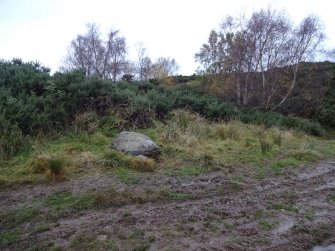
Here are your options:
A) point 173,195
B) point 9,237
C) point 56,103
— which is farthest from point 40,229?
point 56,103

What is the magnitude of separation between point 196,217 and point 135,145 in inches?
134

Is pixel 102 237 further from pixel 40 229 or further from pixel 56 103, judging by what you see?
pixel 56 103

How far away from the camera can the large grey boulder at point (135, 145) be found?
7520 millimetres

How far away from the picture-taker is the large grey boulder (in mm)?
7520

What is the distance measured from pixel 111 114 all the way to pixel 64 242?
21.6 feet

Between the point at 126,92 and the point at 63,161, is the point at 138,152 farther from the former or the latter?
the point at 126,92

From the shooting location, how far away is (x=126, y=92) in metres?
11.0

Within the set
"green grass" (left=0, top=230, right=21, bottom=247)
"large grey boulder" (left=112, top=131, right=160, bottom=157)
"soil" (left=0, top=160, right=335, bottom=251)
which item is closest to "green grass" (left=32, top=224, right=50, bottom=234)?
"soil" (left=0, top=160, right=335, bottom=251)

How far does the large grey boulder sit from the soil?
1134mm

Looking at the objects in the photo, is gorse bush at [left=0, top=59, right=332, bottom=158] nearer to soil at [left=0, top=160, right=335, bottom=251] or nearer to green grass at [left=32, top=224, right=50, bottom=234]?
soil at [left=0, top=160, right=335, bottom=251]

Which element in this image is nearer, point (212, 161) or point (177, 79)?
point (212, 161)

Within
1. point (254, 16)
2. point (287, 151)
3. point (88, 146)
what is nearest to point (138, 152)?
point (88, 146)

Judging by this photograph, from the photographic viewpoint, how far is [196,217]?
452 cm

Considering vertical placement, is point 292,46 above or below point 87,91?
above
